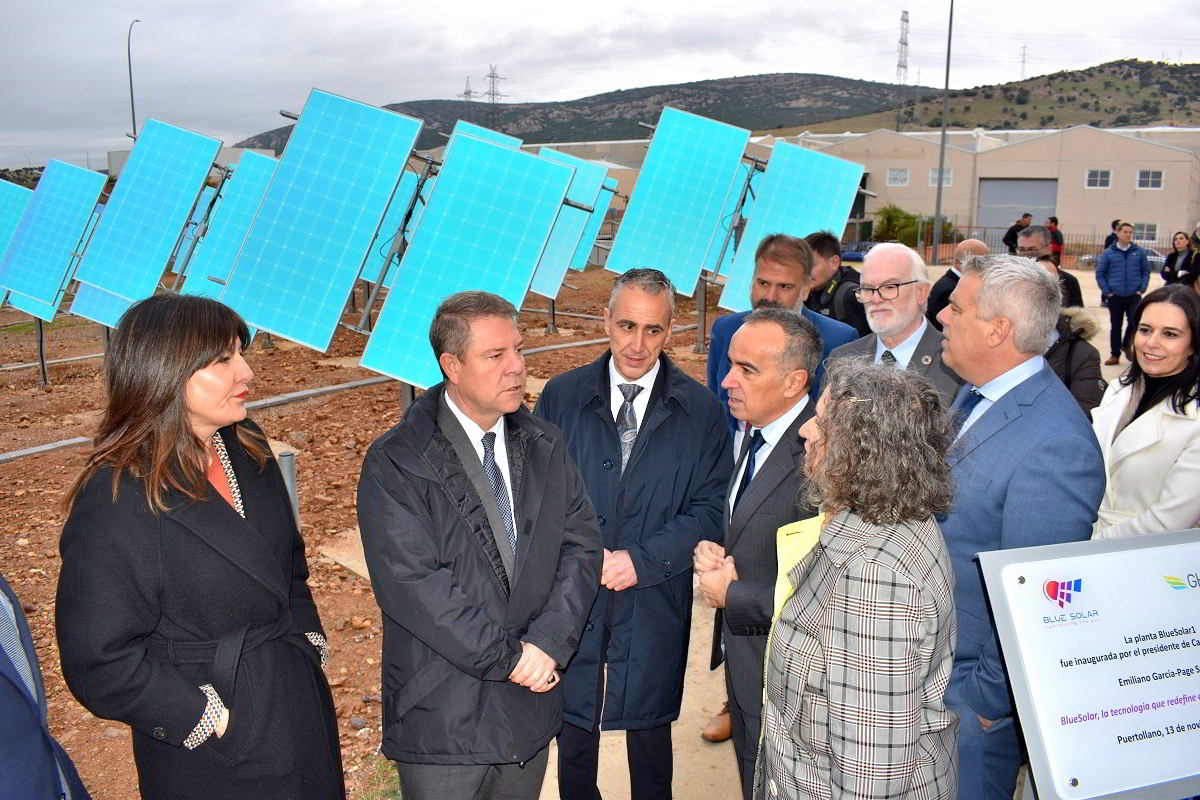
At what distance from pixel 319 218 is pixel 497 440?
19.0 feet

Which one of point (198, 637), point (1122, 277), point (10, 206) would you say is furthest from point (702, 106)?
point (198, 637)

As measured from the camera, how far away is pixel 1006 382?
104 inches

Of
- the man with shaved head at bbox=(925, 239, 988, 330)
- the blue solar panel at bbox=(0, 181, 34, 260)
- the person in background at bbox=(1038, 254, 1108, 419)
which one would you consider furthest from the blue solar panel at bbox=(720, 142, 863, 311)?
the blue solar panel at bbox=(0, 181, 34, 260)

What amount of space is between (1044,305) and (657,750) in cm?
197

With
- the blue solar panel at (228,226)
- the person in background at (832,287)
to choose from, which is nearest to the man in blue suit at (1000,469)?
the person in background at (832,287)

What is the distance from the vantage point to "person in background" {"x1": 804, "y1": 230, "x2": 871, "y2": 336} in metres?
6.32

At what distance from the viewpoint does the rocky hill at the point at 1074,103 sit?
368ft

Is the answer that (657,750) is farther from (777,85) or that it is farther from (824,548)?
(777,85)

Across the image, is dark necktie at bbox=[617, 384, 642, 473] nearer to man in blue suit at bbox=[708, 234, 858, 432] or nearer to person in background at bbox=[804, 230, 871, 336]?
man in blue suit at bbox=[708, 234, 858, 432]

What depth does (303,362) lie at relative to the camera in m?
11.8

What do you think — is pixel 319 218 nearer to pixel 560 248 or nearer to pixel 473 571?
pixel 560 248

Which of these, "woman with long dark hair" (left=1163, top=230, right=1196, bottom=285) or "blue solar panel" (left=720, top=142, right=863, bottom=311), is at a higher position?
"woman with long dark hair" (left=1163, top=230, right=1196, bottom=285)

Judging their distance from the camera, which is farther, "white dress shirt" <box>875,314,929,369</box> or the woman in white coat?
"white dress shirt" <box>875,314,929,369</box>

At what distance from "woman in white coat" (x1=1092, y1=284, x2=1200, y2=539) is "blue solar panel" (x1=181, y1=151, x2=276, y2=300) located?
792 cm
